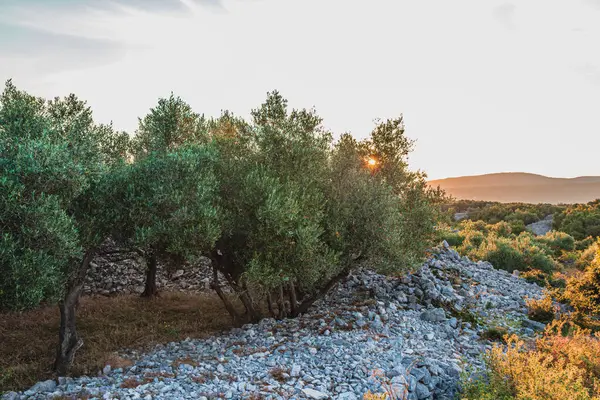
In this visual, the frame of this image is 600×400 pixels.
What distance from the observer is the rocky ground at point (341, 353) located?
11.0 metres

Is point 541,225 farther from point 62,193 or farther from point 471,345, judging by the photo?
point 62,193

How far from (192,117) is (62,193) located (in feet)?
21.7

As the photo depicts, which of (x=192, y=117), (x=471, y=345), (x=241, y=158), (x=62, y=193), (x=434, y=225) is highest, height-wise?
(x=192, y=117)

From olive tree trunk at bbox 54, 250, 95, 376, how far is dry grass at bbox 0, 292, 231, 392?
40 cm

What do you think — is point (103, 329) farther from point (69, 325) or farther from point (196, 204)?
point (196, 204)

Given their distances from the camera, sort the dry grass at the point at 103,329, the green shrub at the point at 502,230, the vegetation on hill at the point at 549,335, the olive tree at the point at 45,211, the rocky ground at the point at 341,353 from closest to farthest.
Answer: the vegetation on hill at the point at 549,335 < the olive tree at the point at 45,211 < the rocky ground at the point at 341,353 < the dry grass at the point at 103,329 < the green shrub at the point at 502,230

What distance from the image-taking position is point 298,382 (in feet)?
37.3

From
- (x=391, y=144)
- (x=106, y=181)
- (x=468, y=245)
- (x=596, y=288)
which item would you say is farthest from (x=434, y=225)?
(x=468, y=245)

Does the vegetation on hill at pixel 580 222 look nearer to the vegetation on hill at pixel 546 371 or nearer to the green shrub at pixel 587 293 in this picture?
the green shrub at pixel 587 293

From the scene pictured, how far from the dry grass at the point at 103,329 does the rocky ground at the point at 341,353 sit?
125 cm

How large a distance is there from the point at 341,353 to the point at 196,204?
20.7 feet

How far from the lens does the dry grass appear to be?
13.7 meters

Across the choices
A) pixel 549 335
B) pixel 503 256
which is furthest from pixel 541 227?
pixel 549 335

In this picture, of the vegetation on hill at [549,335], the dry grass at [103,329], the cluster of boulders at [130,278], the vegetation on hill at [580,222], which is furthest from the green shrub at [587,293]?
the vegetation on hill at [580,222]
